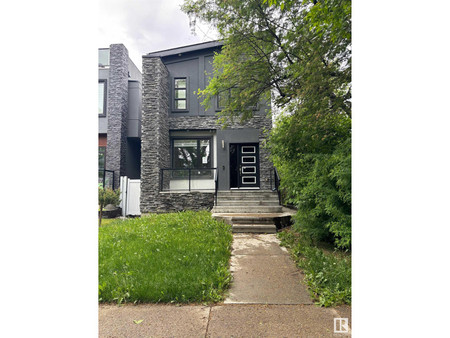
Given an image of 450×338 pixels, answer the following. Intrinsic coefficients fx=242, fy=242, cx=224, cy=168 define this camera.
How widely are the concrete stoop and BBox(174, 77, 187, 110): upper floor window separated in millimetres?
4221

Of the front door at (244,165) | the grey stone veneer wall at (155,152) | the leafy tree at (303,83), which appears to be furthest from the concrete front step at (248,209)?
the front door at (244,165)

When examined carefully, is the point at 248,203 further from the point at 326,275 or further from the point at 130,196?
the point at 326,275

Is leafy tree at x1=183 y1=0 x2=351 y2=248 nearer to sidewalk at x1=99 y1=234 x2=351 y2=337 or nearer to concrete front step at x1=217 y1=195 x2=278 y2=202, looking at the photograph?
sidewalk at x1=99 y1=234 x2=351 y2=337

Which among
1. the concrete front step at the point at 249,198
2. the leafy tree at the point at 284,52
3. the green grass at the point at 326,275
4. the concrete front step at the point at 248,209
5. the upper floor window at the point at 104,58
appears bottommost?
the green grass at the point at 326,275

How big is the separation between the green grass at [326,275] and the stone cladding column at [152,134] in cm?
639

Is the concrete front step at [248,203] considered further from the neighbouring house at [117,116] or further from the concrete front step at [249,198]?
the neighbouring house at [117,116]

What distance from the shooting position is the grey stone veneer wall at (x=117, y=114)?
35.4 feet

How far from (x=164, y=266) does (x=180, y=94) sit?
27.9ft

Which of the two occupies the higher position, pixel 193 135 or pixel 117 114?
pixel 117 114

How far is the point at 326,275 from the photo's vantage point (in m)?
2.83

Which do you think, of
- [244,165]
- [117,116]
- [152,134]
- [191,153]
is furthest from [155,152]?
[244,165]
